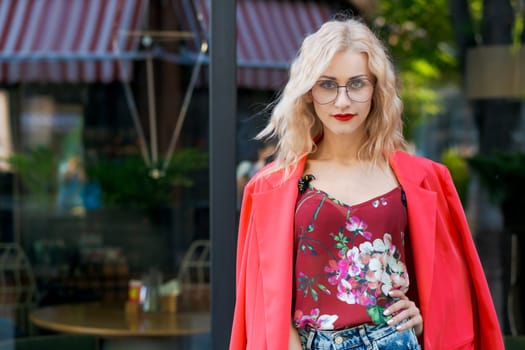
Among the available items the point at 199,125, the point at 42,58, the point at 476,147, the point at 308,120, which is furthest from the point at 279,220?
the point at 42,58

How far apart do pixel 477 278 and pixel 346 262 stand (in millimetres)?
440

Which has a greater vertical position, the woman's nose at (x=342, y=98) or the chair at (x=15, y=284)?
the woman's nose at (x=342, y=98)

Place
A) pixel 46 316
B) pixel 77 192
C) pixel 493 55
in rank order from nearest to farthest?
1. pixel 46 316
2. pixel 493 55
3. pixel 77 192

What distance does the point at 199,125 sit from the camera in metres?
6.29

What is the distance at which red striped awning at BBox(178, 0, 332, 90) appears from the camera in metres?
6.04

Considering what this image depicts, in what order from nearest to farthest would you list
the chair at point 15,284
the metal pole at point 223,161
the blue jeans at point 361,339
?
the blue jeans at point 361,339, the metal pole at point 223,161, the chair at point 15,284

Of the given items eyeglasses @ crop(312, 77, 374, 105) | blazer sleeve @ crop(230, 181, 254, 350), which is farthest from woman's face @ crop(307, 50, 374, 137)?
blazer sleeve @ crop(230, 181, 254, 350)

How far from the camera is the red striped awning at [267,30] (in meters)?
6.04

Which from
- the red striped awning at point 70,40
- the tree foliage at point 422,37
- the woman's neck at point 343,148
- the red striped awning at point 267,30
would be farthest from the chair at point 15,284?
the woman's neck at point 343,148

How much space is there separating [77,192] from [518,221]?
11.9 ft

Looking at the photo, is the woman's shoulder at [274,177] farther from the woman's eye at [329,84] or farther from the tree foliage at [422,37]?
the tree foliage at [422,37]

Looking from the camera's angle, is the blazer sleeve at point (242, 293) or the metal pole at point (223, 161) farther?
the metal pole at point (223, 161)

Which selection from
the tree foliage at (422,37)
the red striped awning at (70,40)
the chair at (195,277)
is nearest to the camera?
the chair at (195,277)

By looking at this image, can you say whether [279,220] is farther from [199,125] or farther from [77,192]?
[77,192]
